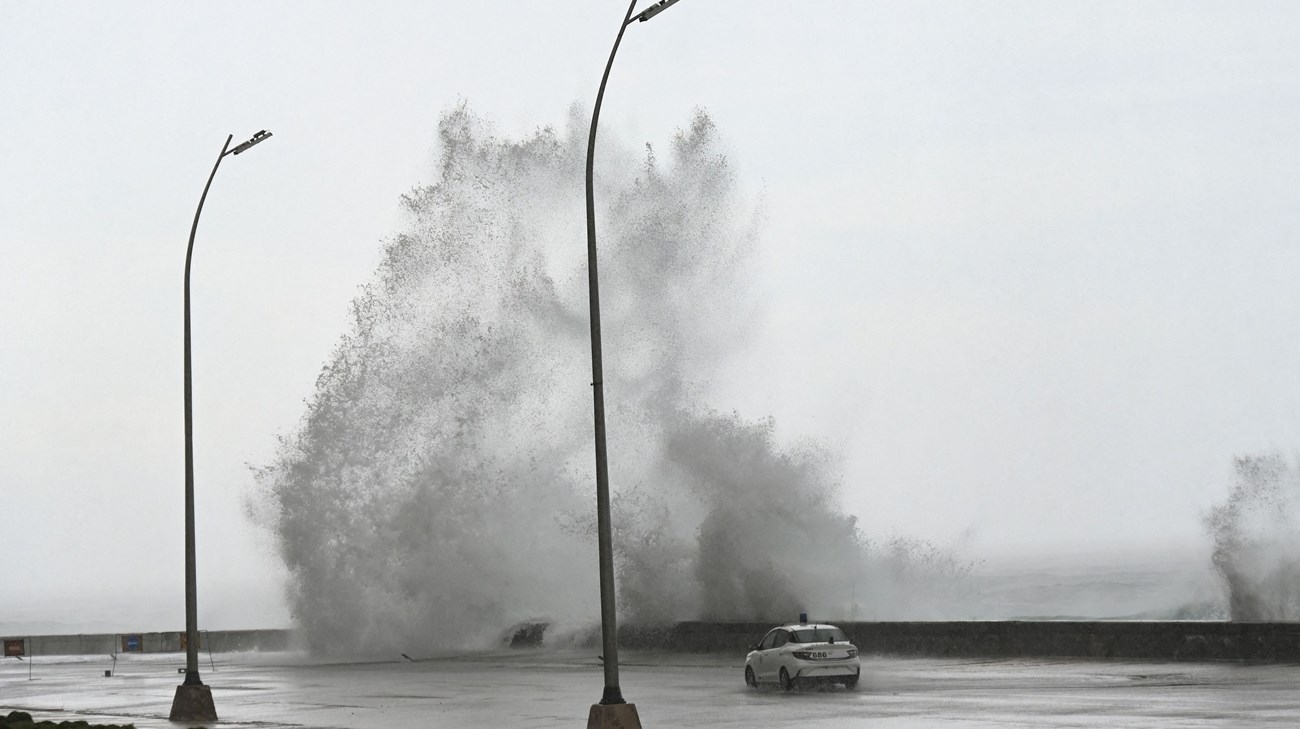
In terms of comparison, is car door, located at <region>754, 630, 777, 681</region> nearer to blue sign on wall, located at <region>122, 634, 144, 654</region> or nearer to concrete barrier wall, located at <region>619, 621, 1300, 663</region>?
concrete barrier wall, located at <region>619, 621, 1300, 663</region>

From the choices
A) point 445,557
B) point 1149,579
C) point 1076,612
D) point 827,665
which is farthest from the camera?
point 1149,579

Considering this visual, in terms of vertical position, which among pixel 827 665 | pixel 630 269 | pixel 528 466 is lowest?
pixel 827 665

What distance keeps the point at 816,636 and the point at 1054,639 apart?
21.8 feet

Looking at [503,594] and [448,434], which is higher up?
[448,434]

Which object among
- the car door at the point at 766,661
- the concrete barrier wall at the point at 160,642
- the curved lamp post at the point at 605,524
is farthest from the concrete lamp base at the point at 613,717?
the concrete barrier wall at the point at 160,642

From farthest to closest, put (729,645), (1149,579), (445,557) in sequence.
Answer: (1149,579), (445,557), (729,645)

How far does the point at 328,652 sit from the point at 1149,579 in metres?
68.1

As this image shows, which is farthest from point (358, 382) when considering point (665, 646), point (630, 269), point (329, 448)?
point (665, 646)

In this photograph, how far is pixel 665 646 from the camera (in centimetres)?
3678

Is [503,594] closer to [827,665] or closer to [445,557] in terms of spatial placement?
[445,557]

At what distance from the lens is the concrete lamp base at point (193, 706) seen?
21141 millimetres

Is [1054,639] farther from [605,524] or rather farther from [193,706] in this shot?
[193,706]

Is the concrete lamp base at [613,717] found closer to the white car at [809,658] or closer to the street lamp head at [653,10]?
the street lamp head at [653,10]

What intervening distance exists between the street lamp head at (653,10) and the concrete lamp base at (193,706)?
35.5 feet
